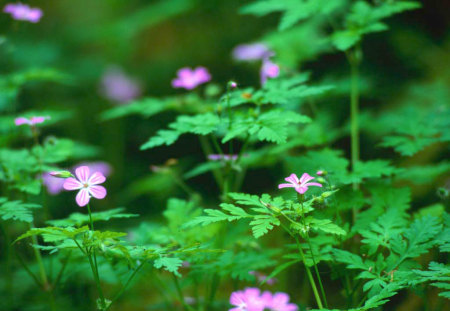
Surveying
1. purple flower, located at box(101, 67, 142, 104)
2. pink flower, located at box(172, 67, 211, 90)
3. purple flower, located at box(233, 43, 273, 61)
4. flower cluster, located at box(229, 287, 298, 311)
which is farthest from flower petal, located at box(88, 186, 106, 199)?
purple flower, located at box(101, 67, 142, 104)

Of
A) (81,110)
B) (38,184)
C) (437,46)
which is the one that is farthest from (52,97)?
(437,46)

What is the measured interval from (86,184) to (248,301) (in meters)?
0.85

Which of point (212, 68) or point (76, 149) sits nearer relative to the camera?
point (76, 149)

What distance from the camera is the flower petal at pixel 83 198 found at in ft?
5.84

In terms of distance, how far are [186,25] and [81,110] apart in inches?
79.5

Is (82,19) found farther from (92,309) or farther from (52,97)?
(92,309)

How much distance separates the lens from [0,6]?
20.7ft

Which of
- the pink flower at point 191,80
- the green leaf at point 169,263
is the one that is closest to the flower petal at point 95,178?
the green leaf at point 169,263

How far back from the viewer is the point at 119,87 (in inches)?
259

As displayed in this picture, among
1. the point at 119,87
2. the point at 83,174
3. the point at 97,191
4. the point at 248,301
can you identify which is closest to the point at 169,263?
the point at 248,301

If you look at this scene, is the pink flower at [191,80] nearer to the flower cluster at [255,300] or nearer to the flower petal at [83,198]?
the flower petal at [83,198]

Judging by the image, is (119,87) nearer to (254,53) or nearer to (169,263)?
(254,53)

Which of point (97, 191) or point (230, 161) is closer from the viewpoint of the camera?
point (97, 191)

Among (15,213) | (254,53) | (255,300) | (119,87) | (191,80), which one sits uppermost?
(119,87)
